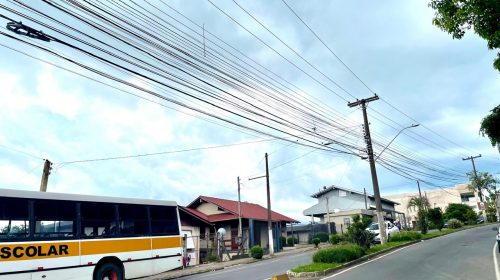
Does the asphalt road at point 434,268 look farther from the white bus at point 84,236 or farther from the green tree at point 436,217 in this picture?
the green tree at point 436,217

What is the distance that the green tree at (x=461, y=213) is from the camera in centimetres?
6388

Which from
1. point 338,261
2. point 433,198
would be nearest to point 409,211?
point 433,198

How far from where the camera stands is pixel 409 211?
94.9 metres

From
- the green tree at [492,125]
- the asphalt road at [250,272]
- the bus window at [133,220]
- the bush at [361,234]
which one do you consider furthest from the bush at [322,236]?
→ the green tree at [492,125]

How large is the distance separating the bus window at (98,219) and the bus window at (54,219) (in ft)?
1.46

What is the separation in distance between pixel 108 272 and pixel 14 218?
396 cm

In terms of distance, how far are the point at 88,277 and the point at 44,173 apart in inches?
391

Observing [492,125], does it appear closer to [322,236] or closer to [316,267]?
[316,267]

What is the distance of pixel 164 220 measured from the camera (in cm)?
1722

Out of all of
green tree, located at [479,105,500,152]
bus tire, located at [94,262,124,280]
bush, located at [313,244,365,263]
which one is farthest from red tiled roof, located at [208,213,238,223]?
green tree, located at [479,105,500,152]

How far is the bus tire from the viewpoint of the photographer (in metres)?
14.1

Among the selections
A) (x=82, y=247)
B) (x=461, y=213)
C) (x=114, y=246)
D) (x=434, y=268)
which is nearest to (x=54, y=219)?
(x=82, y=247)

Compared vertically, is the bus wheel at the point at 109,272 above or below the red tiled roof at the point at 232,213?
below

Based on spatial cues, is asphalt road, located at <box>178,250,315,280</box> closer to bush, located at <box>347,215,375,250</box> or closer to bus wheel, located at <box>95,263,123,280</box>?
bush, located at <box>347,215,375,250</box>
